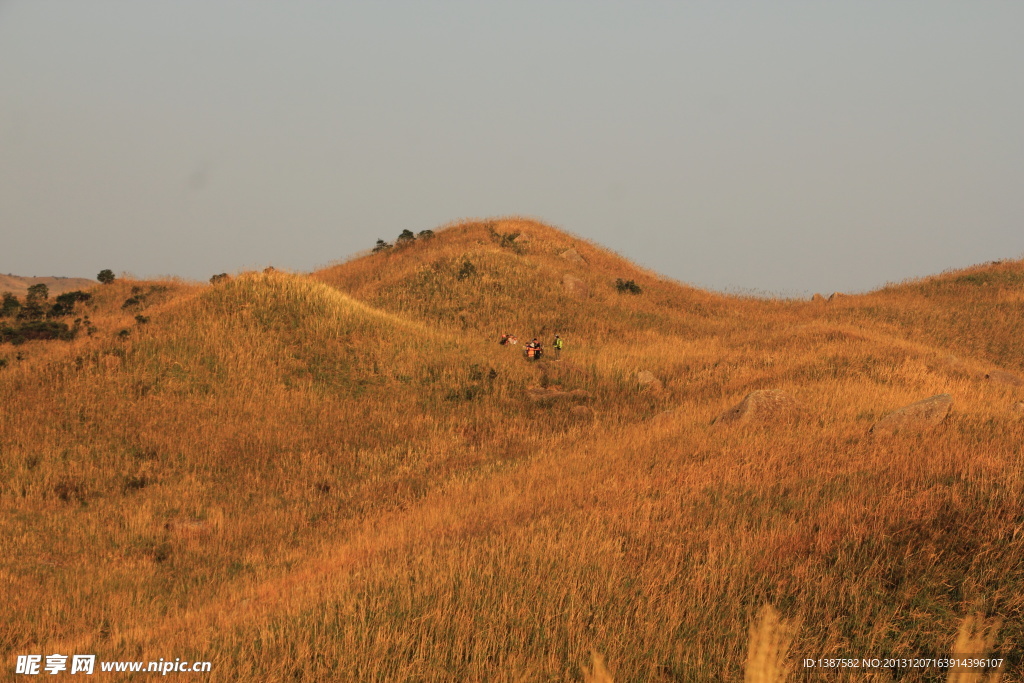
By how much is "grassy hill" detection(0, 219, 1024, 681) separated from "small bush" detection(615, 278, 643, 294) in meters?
8.51

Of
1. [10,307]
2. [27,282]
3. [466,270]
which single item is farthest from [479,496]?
[27,282]

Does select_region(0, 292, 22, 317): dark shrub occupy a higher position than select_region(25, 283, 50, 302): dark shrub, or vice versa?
select_region(25, 283, 50, 302): dark shrub

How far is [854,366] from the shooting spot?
22531 mm

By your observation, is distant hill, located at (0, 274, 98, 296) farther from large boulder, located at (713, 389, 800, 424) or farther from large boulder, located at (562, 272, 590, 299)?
large boulder, located at (713, 389, 800, 424)

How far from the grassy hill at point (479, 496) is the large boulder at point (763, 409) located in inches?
12.4

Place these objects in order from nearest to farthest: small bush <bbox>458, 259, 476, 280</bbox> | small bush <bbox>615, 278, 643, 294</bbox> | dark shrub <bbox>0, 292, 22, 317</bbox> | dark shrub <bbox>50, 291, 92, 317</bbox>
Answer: dark shrub <bbox>0, 292, 22, 317</bbox>
dark shrub <bbox>50, 291, 92, 317</bbox>
small bush <bbox>458, 259, 476, 280</bbox>
small bush <bbox>615, 278, 643, 294</bbox>

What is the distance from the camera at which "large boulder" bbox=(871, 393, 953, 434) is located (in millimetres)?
13648

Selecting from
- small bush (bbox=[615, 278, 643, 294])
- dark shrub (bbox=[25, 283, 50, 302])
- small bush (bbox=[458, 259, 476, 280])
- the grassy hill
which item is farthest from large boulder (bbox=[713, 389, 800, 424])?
dark shrub (bbox=[25, 283, 50, 302])

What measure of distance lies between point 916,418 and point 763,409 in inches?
126

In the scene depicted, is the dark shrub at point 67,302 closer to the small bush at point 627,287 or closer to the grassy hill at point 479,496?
the grassy hill at point 479,496

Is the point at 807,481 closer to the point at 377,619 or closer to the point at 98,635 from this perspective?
the point at 377,619

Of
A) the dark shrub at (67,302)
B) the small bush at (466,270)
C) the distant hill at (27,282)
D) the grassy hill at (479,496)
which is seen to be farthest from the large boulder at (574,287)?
the distant hill at (27,282)

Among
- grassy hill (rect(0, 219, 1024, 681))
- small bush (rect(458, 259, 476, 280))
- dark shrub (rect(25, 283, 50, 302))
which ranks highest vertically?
small bush (rect(458, 259, 476, 280))

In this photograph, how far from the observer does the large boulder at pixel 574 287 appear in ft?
127
